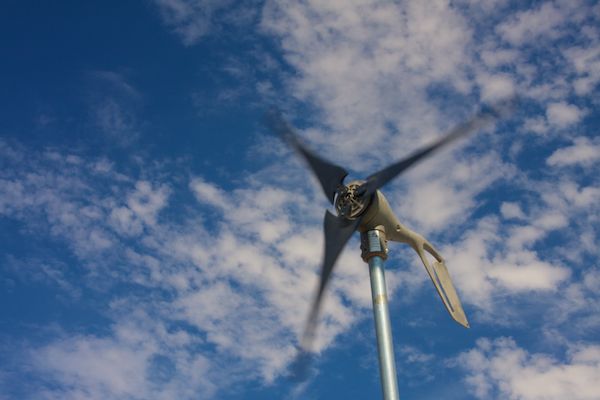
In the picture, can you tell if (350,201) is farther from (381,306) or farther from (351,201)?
(381,306)

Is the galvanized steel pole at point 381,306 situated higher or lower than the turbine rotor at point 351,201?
lower

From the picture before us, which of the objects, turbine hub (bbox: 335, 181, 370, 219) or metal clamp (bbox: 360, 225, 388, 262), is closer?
metal clamp (bbox: 360, 225, 388, 262)

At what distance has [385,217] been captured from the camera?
92.9ft

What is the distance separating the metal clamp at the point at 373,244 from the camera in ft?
90.2

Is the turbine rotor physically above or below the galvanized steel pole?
above

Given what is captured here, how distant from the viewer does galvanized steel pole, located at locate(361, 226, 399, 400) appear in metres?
23.6

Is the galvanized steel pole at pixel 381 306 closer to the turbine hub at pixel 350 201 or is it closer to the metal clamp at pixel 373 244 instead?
the metal clamp at pixel 373 244

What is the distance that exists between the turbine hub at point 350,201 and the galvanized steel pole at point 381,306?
1113 millimetres

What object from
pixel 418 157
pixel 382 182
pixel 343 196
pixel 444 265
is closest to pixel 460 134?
pixel 418 157

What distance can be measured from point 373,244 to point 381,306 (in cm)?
318

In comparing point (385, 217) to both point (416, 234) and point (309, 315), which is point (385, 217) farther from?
point (309, 315)

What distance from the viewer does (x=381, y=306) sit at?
25562 mm

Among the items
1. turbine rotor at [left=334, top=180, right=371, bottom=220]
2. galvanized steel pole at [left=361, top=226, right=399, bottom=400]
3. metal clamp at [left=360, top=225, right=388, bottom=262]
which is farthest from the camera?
turbine rotor at [left=334, top=180, right=371, bottom=220]

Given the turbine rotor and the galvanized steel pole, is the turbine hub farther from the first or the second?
the galvanized steel pole
